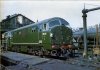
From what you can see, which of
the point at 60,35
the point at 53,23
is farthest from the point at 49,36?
the point at 53,23

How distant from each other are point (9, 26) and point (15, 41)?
36.7ft

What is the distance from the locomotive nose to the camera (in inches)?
662

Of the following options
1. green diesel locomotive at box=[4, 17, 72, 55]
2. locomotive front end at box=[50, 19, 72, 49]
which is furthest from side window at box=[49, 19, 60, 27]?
locomotive front end at box=[50, 19, 72, 49]

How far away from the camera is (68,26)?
17859 millimetres

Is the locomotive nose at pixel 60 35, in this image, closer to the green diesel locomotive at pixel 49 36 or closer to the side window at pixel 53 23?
the green diesel locomotive at pixel 49 36

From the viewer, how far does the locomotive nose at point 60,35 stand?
1681cm

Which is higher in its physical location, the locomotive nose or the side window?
the side window

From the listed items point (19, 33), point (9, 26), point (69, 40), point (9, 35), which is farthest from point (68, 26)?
point (9, 26)

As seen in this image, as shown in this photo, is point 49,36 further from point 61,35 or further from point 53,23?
point 53,23

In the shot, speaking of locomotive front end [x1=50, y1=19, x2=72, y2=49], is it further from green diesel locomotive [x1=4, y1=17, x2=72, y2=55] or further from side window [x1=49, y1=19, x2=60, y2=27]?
side window [x1=49, y1=19, x2=60, y2=27]

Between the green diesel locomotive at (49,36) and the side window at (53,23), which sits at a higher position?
the side window at (53,23)

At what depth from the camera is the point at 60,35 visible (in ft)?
56.3

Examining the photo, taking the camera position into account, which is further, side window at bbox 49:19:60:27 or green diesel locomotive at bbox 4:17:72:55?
side window at bbox 49:19:60:27

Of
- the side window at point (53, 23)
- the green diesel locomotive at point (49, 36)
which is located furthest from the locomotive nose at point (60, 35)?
the side window at point (53, 23)
